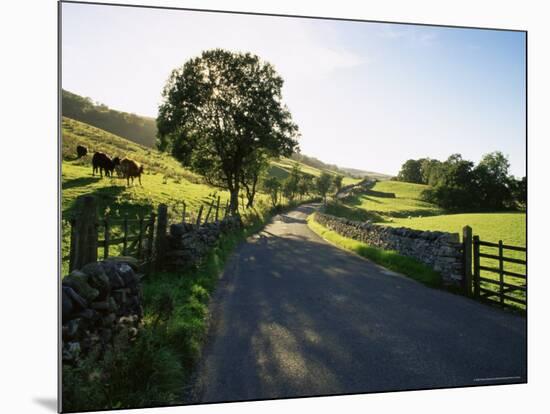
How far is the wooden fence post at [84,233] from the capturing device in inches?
229

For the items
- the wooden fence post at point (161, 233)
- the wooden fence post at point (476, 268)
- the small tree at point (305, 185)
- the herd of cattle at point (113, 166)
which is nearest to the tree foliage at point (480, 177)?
the wooden fence post at point (476, 268)

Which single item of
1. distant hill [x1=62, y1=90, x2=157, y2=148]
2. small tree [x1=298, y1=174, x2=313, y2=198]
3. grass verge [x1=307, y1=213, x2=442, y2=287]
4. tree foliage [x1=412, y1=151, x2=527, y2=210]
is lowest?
grass verge [x1=307, y1=213, x2=442, y2=287]

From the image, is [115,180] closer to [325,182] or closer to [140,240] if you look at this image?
[140,240]

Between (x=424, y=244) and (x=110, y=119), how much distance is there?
9.81 metres

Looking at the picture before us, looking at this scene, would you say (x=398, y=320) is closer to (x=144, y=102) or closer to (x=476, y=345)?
(x=476, y=345)

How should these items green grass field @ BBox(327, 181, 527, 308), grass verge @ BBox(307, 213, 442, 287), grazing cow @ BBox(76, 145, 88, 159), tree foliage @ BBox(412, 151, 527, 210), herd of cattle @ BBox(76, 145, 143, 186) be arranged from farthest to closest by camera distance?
grass verge @ BBox(307, 213, 442, 287) → green grass field @ BBox(327, 181, 527, 308) → tree foliage @ BBox(412, 151, 527, 210) → herd of cattle @ BBox(76, 145, 143, 186) → grazing cow @ BBox(76, 145, 88, 159)

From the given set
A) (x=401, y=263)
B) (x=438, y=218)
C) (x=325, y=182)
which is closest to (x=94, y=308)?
(x=401, y=263)

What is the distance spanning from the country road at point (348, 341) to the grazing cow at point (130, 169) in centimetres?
293

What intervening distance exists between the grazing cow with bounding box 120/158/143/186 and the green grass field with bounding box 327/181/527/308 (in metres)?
5.31

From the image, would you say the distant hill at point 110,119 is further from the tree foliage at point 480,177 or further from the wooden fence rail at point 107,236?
the tree foliage at point 480,177

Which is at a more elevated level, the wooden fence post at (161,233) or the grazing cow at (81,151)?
the grazing cow at (81,151)

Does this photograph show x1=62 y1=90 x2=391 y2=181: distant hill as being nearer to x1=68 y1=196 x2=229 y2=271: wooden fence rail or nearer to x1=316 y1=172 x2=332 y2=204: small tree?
x1=68 y1=196 x2=229 y2=271: wooden fence rail

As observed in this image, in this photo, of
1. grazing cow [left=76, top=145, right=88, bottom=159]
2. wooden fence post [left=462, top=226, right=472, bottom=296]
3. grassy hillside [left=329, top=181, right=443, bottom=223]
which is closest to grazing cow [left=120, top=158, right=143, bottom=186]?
grazing cow [left=76, top=145, right=88, bottom=159]

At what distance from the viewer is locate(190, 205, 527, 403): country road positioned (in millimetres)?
5266
